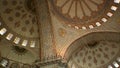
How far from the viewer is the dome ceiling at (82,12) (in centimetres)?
2131

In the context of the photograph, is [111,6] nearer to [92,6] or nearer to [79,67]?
[92,6]

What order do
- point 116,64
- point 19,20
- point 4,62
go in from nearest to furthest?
point 19,20, point 4,62, point 116,64

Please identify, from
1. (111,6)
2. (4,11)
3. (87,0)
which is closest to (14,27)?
(4,11)

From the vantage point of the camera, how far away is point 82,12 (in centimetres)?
2202

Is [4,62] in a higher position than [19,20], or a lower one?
lower

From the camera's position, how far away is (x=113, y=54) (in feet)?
86.9

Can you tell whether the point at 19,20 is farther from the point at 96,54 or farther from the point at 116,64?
the point at 116,64

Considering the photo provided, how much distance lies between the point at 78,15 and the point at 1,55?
319 inches

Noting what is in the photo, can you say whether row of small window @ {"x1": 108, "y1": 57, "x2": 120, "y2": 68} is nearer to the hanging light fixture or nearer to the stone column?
the stone column

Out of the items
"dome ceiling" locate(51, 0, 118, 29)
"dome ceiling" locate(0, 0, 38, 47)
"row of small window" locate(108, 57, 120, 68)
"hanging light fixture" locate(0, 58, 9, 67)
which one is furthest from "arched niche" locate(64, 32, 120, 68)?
"hanging light fixture" locate(0, 58, 9, 67)

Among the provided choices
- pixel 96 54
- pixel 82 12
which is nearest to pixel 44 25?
pixel 82 12

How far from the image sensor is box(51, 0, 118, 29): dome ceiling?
2131 cm

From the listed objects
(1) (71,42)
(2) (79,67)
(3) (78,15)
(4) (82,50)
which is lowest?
(2) (79,67)

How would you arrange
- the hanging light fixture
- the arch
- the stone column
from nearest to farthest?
the stone column → the arch → the hanging light fixture
